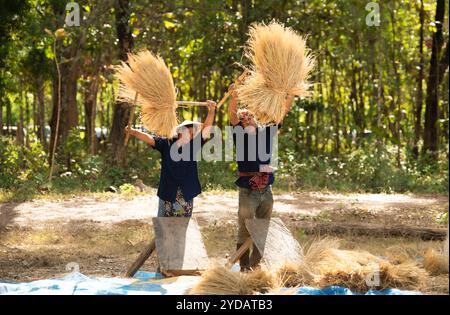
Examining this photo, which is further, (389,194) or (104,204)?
(389,194)

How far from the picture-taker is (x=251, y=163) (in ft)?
19.9

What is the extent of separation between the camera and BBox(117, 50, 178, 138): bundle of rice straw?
A: 6.25m

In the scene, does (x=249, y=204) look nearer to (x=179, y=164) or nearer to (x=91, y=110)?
(x=179, y=164)

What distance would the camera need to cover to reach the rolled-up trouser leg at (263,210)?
615 centimetres

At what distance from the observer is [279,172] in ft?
40.5

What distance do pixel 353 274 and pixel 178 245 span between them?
51.8 inches

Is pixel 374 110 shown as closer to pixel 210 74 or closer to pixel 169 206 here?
pixel 210 74

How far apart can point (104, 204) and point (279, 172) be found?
3.32 meters

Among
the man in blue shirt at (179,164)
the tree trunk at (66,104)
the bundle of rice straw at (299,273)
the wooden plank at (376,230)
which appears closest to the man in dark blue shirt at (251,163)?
the man in blue shirt at (179,164)

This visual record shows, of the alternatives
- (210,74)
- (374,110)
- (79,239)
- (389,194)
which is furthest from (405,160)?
(79,239)

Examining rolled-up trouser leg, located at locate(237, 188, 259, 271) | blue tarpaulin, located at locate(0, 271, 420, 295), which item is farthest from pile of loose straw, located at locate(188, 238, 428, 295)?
rolled-up trouser leg, located at locate(237, 188, 259, 271)

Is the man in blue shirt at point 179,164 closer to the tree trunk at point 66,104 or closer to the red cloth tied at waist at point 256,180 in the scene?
the red cloth tied at waist at point 256,180
